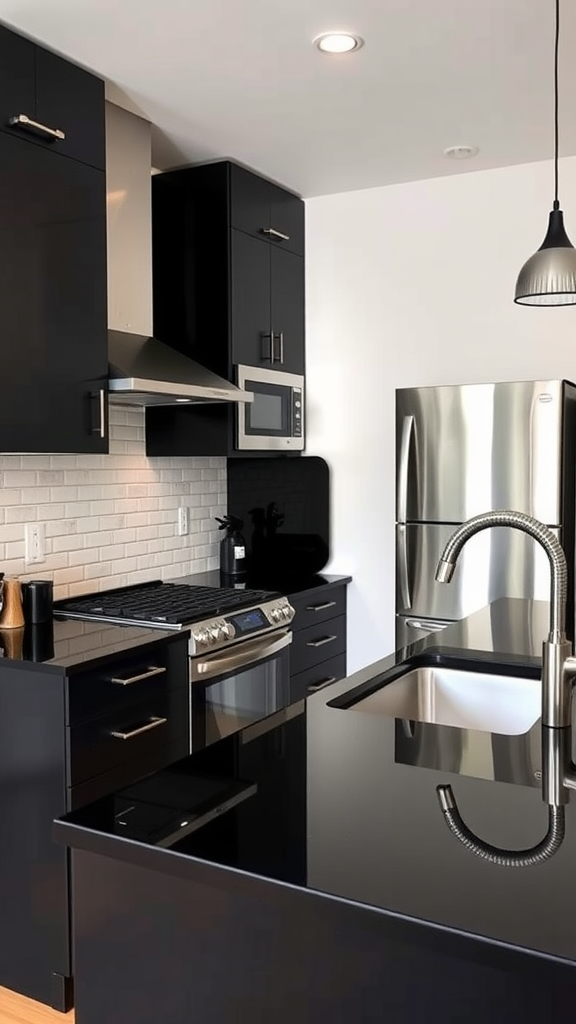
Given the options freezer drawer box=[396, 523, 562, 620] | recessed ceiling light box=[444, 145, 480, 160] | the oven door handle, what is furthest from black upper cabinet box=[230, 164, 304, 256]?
the oven door handle

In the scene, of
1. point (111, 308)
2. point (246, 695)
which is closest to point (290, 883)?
point (246, 695)

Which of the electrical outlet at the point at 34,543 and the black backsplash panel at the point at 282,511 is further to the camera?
the black backsplash panel at the point at 282,511

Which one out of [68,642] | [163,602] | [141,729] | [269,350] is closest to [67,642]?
[68,642]

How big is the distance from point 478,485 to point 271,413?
1002mm

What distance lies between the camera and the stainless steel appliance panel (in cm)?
314

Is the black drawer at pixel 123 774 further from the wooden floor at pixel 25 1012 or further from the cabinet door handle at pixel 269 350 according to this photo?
the cabinet door handle at pixel 269 350

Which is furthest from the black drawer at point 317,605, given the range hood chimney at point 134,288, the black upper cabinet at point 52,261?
→ the black upper cabinet at point 52,261

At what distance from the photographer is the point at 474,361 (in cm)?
374

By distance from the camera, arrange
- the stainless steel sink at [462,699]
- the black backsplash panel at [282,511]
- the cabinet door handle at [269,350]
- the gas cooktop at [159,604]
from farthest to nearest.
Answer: the black backsplash panel at [282,511], the cabinet door handle at [269,350], the gas cooktop at [159,604], the stainless steel sink at [462,699]

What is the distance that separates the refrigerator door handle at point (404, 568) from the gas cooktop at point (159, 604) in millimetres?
516

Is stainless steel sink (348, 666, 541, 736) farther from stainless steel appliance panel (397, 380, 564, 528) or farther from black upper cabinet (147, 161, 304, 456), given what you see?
black upper cabinet (147, 161, 304, 456)

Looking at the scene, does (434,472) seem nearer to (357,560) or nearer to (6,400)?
(357,560)

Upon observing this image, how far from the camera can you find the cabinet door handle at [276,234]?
148 inches

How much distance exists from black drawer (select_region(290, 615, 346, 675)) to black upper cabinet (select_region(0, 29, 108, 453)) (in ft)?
4.06
